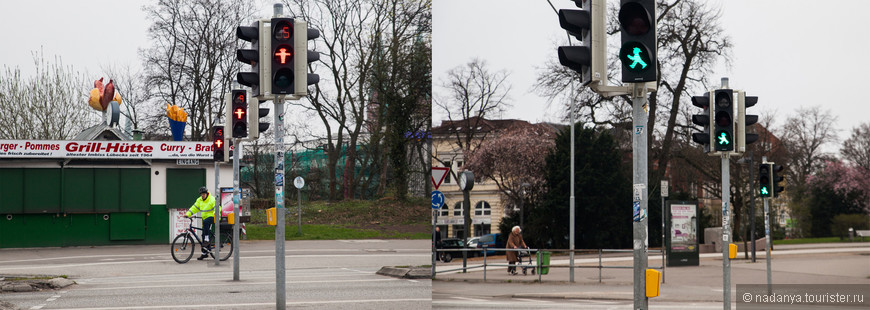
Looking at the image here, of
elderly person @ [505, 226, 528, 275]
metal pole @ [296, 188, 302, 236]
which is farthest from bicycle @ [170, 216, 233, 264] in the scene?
metal pole @ [296, 188, 302, 236]

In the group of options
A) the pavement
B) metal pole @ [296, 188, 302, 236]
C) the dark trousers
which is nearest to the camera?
the pavement

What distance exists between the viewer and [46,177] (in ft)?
85.2

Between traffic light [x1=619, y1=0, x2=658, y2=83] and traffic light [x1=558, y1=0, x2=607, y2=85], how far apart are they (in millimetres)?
118

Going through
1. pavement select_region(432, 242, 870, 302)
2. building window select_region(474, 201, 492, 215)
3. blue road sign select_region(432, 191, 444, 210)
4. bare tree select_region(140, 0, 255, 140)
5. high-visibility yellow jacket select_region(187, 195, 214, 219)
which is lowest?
pavement select_region(432, 242, 870, 302)

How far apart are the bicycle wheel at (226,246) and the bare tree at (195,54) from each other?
15.4 metres

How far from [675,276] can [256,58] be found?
1309cm

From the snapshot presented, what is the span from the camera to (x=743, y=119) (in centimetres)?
1048

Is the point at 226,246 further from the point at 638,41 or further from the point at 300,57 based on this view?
the point at 638,41

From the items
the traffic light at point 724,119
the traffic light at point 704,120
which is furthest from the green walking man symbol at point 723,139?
the traffic light at point 704,120

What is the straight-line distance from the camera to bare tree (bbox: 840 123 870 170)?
30.6 ft

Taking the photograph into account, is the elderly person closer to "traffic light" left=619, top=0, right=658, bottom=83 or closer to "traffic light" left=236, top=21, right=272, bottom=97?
"traffic light" left=236, top=21, right=272, bottom=97

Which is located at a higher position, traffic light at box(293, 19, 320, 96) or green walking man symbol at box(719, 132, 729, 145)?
traffic light at box(293, 19, 320, 96)

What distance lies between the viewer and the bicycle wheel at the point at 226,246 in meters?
19.0

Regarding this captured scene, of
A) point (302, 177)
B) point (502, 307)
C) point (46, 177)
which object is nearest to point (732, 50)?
point (502, 307)
